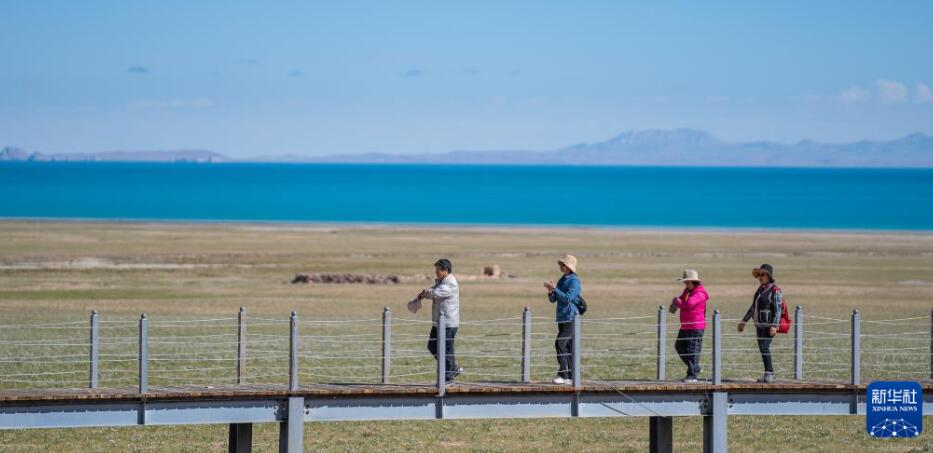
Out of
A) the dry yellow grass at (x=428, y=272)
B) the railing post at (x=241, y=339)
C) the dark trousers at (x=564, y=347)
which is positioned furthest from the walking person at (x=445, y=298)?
the dry yellow grass at (x=428, y=272)

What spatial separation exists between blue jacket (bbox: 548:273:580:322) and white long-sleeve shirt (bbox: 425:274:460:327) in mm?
1403

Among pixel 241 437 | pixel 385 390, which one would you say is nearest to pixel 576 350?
pixel 385 390

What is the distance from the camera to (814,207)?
466 feet

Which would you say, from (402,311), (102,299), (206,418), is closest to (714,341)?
(206,418)

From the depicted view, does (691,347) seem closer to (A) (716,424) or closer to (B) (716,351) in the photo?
(B) (716,351)

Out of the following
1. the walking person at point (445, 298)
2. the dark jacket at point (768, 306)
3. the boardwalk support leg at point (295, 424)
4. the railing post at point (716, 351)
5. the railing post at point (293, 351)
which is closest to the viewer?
the railing post at point (293, 351)

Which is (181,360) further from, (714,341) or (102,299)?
(102,299)

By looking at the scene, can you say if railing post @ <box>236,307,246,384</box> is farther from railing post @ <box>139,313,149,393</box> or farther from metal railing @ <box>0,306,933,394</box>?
metal railing @ <box>0,306,933,394</box>

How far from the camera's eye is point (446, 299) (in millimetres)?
20672

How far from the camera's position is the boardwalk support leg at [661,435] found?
23125 mm

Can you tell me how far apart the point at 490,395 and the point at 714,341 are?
3.41 meters

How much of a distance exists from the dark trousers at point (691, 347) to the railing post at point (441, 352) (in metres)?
3.67

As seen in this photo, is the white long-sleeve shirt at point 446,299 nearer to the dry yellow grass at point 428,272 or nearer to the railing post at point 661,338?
the railing post at point 661,338

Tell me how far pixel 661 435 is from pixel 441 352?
14.8 feet
